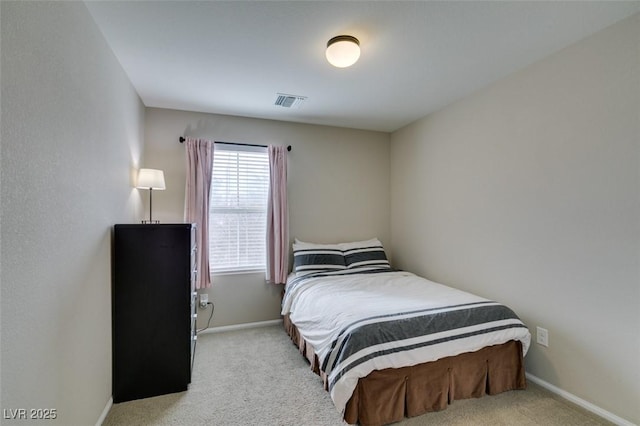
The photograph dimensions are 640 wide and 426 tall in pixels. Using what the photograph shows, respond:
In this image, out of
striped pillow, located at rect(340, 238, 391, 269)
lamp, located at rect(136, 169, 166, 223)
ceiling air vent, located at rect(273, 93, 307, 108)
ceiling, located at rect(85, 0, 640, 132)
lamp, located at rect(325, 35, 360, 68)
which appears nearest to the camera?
ceiling, located at rect(85, 0, 640, 132)

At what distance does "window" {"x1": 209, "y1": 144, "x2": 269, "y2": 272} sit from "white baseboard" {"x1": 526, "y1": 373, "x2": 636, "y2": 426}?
2.76 metres

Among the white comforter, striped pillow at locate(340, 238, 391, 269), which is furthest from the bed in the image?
striped pillow at locate(340, 238, 391, 269)

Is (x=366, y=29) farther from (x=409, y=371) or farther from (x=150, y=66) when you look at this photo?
(x=409, y=371)

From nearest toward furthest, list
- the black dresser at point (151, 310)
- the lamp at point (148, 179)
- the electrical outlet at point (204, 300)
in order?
Answer: the black dresser at point (151, 310), the lamp at point (148, 179), the electrical outlet at point (204, 300)

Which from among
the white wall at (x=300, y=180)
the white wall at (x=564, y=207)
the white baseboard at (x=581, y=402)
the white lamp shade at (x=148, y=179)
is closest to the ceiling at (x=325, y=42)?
the white wall at (x=564, y=207)

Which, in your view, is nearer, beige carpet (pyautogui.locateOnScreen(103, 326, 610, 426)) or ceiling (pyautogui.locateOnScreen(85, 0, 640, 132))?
ceiling (pyautogui.locateOnScreen(85, 0, 640, 132))

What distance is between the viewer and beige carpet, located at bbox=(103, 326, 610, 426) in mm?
1861

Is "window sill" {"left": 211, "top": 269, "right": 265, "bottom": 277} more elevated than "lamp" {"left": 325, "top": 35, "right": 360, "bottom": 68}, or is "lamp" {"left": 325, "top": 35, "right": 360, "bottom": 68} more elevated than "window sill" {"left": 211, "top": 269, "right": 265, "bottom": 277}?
"lamp" {"left": 325, "top": 35, "right": 360, "bottom": 68}

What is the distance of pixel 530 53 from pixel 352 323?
91.4 inches

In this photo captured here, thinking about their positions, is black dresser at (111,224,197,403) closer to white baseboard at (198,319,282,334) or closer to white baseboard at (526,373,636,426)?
white baseboard at (198,319,282,334)

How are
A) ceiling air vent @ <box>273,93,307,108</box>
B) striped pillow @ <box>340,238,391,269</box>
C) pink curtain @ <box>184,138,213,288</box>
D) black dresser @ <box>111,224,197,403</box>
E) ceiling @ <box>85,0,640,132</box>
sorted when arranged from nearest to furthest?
ceiling @ <box>85,0,640,132</box>
black dresser @ <box>111,224,197,403</box>
ceiling air vent @ <box>273,93,307,108</box>
pink curtain @ <box>184,138,213,288</box>
striped pillow @ <box>340,238,391,269</box>

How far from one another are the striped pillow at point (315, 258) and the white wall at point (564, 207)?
1244 millimetres

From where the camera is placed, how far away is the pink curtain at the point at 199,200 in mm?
3145

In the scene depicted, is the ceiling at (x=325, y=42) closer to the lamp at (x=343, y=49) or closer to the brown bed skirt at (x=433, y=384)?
the lamp at (x=343, y=49)
